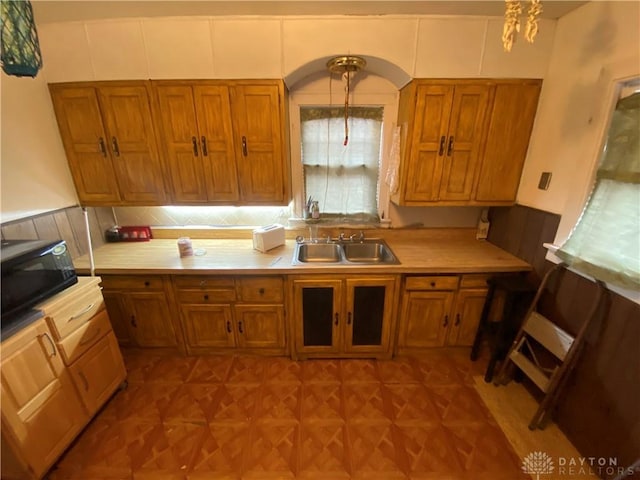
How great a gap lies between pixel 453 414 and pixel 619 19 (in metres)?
2.55

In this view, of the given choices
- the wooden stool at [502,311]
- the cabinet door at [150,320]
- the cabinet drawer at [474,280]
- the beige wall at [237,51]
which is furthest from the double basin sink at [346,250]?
the beige wall at [237,51]

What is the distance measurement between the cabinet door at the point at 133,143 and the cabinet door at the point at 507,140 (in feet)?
8.58

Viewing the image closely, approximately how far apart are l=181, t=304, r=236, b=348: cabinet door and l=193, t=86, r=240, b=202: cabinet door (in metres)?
0.91

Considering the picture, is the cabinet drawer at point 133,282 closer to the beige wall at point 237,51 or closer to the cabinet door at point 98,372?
the cabinet door at point 98,372

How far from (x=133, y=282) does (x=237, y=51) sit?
6.25 ft

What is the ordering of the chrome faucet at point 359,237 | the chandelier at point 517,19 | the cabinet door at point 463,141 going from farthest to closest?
1. the chrome faucet at point 359,237
2. the cabinet door at point 463,141
3. the chandelier at point 517,19

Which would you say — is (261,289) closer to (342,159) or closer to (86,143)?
(342,159)

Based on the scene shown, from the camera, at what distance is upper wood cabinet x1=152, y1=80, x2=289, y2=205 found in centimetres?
194

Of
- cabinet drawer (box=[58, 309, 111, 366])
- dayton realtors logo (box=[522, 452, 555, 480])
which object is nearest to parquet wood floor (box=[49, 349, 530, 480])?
dayton realtors logo (box=[522, 452, 555, 480])

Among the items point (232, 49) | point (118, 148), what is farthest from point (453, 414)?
point (118, 148)

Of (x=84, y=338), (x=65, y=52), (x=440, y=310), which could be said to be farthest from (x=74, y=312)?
(x=440, y=310)

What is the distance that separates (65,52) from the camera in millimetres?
1893

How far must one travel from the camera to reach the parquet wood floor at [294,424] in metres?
1.50

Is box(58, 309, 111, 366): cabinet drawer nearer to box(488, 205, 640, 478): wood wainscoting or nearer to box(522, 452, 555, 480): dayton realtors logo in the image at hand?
box(522, 452, 555, 480): dayton realtors logo
